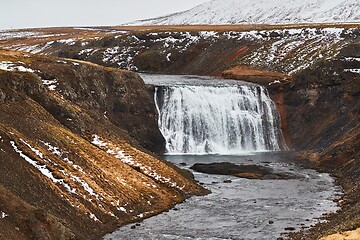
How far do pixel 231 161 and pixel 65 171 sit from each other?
29842 millimetres

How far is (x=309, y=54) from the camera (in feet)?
315

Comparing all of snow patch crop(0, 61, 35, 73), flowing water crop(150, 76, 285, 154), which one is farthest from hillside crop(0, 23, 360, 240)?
flowing water crop(150, 76, 285, 154)

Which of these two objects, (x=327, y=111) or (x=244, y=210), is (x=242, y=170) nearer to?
(x=244, y=210)

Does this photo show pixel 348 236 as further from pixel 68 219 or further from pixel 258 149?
pixel 258 149

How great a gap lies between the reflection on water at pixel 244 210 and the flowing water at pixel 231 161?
59 mm

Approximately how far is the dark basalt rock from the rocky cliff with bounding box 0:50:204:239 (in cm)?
644

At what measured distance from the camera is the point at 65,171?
118ft

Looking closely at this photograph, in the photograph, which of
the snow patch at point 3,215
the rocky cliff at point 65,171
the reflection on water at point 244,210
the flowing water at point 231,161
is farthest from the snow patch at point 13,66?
the snow patch at point 3,215

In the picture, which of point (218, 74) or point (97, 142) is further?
point (218, 74)

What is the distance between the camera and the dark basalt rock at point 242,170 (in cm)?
5247

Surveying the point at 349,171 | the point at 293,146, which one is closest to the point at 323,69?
the point at 293,146

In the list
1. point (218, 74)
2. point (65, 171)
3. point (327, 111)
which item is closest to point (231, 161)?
point (327, 111)

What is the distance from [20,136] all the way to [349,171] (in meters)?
32.2

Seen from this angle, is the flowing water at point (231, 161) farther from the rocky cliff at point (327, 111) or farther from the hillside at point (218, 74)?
the rocky cliff at point (327, 111)
